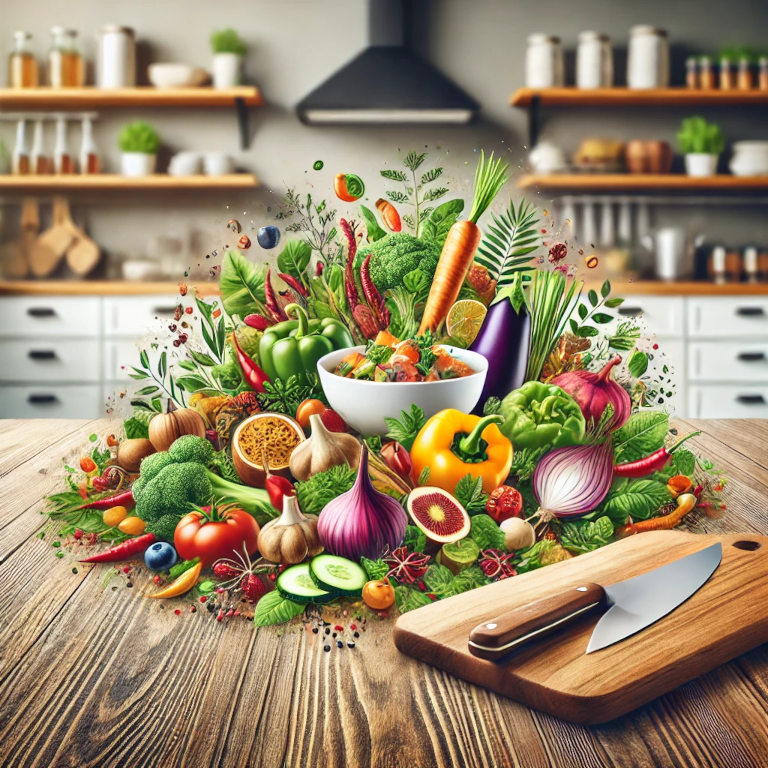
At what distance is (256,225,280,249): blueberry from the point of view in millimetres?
1169

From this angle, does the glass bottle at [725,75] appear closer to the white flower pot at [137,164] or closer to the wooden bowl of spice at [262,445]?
the white flower pot at [137,164]

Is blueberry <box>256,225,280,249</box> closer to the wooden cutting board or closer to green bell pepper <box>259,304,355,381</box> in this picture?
green bell pepper <box>259,304,355,381</box>

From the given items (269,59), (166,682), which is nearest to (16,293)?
(269,59)

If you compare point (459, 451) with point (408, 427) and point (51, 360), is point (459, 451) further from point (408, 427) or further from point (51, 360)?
point (51, 360)

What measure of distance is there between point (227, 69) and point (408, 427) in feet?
10.2

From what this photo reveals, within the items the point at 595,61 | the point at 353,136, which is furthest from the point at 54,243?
the point at 595,61

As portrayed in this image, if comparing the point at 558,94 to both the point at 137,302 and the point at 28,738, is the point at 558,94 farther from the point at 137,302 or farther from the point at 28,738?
the point at 28,738

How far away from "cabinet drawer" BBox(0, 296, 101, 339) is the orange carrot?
253 cm

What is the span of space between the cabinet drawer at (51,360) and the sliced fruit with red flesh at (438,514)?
284cm

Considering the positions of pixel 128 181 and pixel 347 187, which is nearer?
pixel 347 187

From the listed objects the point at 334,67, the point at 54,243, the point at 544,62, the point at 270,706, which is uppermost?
the point at 334,67

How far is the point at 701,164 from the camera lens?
11.8 feet

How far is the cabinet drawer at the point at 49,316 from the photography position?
3.38 metres

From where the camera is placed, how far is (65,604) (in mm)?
770
